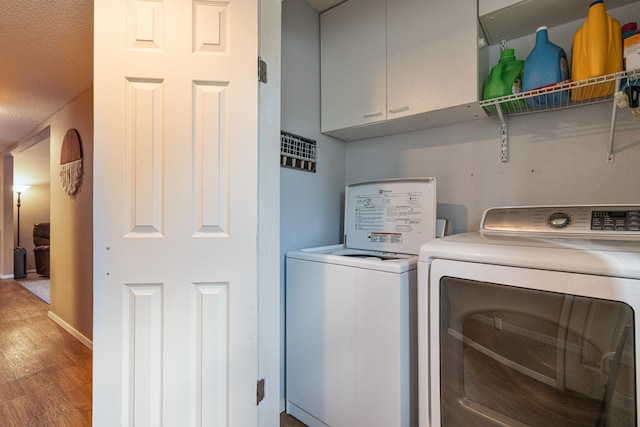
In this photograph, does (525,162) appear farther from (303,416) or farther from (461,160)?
(303,416)

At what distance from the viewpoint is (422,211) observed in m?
1.61

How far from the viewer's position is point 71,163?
2.85 m

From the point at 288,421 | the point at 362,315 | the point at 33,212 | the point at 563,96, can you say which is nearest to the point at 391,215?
the point at 362,315

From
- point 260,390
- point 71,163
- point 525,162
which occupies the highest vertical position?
point 71,163

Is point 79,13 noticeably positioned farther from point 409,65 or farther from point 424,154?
point 424,154

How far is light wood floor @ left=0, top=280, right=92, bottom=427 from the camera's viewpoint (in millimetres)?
1713

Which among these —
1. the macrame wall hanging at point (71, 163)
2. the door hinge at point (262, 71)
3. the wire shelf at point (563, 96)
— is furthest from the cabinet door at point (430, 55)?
the macrame wall hanging at point (71, 163)

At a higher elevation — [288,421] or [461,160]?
[461,160]

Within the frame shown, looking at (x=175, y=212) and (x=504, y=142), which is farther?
(x=504, y=142)

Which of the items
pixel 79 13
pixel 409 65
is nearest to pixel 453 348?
pixel 409 65

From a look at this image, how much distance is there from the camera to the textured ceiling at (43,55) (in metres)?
1.65

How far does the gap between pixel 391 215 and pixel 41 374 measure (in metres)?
2.69

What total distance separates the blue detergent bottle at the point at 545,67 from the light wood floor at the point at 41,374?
2.80 metres

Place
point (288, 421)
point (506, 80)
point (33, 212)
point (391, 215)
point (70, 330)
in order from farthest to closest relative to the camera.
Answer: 1. point (33, 212)
2. point (70, 330)
3. point (391, 215)
4. point (288, 421)
5. point (506, 80)
